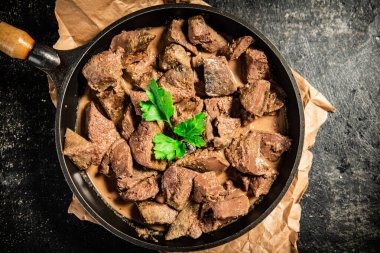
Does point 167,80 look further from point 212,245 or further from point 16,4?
point 16,4

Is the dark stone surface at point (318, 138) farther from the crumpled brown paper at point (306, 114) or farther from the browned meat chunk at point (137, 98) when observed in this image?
the browned meat chunk at point (137, 98)

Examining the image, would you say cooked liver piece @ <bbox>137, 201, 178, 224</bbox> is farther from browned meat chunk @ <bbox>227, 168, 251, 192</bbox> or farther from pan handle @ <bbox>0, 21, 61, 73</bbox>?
pan handle @ <bbox>0, 21, 61, 73</bbox>

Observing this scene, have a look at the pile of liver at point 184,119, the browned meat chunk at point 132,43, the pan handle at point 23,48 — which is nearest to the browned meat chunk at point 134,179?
the pile of liver at point 184,119

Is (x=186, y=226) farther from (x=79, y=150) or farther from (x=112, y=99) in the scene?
(x=112, y=99)

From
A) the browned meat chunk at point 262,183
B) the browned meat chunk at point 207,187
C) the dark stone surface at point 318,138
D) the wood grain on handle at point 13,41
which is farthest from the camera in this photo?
the dark stone surface at point 318,138

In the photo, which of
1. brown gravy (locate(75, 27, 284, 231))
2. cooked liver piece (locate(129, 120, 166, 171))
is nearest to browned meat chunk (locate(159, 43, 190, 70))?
brown gravy (locate(75, 27, 284, 231))

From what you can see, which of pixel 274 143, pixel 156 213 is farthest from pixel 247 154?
pixel 156 213
